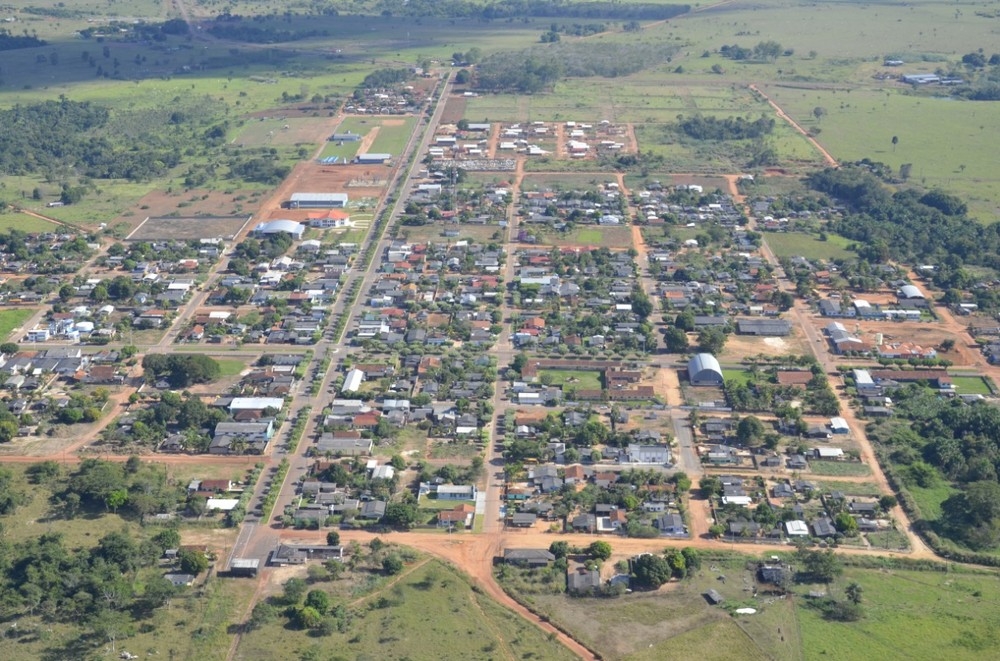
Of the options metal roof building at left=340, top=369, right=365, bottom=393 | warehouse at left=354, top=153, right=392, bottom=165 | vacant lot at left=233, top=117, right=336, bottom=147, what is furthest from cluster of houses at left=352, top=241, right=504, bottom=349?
vacant lot at left=233, top=117, right=336, bottom=147

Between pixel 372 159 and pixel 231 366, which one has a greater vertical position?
pixel 372 159

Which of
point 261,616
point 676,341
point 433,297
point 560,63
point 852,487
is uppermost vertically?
point 560,63

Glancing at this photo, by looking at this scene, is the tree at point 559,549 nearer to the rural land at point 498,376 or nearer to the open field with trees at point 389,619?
the rural land at point 498,376

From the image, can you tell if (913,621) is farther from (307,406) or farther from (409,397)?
(307,406)

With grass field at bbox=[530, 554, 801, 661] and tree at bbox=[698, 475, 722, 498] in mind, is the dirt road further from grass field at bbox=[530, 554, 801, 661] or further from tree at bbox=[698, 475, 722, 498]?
grass field at bbox=[530, 554, 801, 661]

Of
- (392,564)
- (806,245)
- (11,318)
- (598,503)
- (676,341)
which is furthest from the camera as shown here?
(806,245)

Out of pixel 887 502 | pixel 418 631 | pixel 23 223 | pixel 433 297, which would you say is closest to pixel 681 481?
pixel 887 502

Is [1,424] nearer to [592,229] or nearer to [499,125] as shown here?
[592,229]

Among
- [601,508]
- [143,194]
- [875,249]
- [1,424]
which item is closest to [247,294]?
[1,424]
